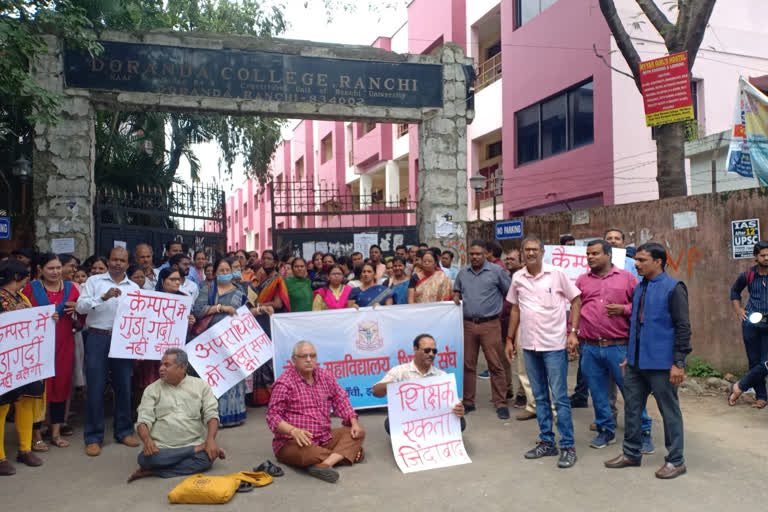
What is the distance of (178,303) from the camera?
6.51 metres

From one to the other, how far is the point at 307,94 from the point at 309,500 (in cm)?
Result: 818

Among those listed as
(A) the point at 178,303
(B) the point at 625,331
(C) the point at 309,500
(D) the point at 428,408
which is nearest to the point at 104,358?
(A) the point at 178,303

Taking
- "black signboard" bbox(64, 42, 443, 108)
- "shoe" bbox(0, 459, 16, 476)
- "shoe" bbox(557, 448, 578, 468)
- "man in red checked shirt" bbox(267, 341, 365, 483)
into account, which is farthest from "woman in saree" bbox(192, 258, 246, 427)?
"black signboard" bbox(64, 42, 443, 108)

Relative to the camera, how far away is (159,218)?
1286cm

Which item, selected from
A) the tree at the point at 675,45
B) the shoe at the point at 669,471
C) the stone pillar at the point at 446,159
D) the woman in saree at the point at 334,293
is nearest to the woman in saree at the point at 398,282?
the woman in saree at the point at 334,293

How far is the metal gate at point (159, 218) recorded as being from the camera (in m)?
11.1

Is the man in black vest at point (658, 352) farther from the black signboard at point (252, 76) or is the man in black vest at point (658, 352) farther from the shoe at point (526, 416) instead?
the black signboard at point (252, 76)

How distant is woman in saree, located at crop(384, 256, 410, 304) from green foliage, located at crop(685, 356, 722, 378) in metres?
3.91

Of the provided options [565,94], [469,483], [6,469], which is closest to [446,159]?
[565,94]

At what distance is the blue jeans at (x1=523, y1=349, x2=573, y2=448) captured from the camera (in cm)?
546

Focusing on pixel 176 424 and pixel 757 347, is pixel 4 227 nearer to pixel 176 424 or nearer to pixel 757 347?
pixel 176 424

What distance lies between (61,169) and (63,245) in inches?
48.9

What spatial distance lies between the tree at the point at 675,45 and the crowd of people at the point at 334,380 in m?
3.18

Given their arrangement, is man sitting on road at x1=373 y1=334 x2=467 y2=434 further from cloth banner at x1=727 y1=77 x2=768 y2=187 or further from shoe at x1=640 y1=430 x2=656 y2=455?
cloth banner at x1=727 y1=77 x2=768 y2=187
